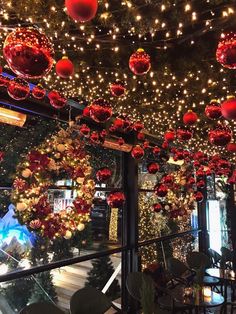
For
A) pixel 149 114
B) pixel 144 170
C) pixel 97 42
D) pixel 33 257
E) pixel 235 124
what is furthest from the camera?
pixel 144 170

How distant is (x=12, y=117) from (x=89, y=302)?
92.4 inches

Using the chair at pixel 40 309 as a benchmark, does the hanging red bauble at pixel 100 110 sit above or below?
above

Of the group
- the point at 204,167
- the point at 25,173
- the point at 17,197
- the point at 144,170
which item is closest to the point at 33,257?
the point at 17,197

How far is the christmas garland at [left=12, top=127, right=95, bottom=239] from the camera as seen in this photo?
129 inches

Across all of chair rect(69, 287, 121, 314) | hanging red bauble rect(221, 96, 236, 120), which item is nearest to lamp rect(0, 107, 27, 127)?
chair rect(69, 287, 121, 314)

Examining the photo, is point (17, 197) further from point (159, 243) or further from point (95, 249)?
point (159, 243)

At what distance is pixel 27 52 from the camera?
1.44 metres

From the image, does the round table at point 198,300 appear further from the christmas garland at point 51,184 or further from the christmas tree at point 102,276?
the christmas garland at point 51,184

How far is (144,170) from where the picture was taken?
6.17 metres

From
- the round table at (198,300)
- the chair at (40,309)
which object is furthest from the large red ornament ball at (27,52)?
the round table at (198,300)

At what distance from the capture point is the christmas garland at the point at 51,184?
3.27m

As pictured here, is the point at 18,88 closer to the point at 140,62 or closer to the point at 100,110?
the point at 100,110

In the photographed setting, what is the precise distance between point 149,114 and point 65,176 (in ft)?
5.16

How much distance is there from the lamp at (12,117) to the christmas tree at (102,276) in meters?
2.77
